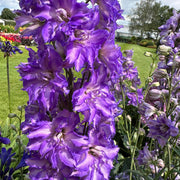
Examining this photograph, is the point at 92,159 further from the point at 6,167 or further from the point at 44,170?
the point at 6,167

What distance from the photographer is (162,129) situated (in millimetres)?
1511

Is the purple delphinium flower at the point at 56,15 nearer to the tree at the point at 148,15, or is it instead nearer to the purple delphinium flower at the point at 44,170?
the purple delphinium flower at the point at 44,170

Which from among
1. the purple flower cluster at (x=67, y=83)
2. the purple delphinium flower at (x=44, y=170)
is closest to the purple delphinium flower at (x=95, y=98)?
the purple flower cluster at (x=67, y=83)

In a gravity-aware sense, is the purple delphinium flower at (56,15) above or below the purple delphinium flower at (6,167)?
above

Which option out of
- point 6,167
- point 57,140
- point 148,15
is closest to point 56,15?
point 57,140

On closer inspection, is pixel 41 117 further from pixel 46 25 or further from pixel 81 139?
pixel 46 25

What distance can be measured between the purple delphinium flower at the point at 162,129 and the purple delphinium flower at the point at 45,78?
89 centimetres

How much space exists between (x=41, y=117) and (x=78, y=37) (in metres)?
0.34

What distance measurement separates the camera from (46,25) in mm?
744

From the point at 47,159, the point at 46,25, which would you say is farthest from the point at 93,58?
the point at 47,159

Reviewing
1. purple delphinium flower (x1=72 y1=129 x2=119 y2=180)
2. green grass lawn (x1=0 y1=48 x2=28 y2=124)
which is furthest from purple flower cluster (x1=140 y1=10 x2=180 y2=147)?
green grass lawn (x1=0 y1=48 x2=28 y2=124)

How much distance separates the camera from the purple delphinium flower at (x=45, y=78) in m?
0.76

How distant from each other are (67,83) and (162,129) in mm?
991

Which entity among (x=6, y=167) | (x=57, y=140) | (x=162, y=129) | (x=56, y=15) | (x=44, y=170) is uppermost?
(x=56, y=15)
